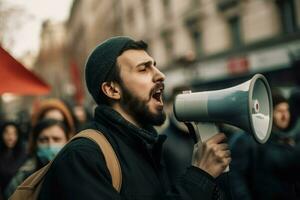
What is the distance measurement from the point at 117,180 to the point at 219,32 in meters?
16.7

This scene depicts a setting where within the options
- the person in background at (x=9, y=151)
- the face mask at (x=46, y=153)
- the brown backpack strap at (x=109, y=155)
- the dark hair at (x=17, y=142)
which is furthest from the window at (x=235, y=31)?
the brown backpack strap at (x=109, y=155)

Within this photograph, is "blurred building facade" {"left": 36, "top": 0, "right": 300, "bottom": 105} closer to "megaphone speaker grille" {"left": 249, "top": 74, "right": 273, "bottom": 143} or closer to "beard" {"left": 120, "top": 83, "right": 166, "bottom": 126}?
"megaphone speaker grille" {"left": 249, "top": 74, "right": 273, "bottom": 143}

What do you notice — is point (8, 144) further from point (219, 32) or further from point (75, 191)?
point (219, 32)

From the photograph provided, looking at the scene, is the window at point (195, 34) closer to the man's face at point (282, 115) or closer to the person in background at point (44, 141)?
the man's face at point (282, 115)

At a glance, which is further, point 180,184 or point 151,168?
point 151,168

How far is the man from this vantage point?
5.66 ft

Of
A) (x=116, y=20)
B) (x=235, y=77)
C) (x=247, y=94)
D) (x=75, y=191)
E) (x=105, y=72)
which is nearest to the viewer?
(x=75, y=191)

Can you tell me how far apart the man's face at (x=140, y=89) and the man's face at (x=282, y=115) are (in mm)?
2218

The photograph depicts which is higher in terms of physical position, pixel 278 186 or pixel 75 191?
pixel 75 191

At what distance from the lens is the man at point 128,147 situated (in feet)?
5.66

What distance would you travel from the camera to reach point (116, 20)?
30531mm

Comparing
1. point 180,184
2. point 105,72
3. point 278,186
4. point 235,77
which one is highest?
point 105,72

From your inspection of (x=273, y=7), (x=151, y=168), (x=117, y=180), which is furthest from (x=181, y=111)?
(x=273, y=7)

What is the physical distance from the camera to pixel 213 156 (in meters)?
1.80
